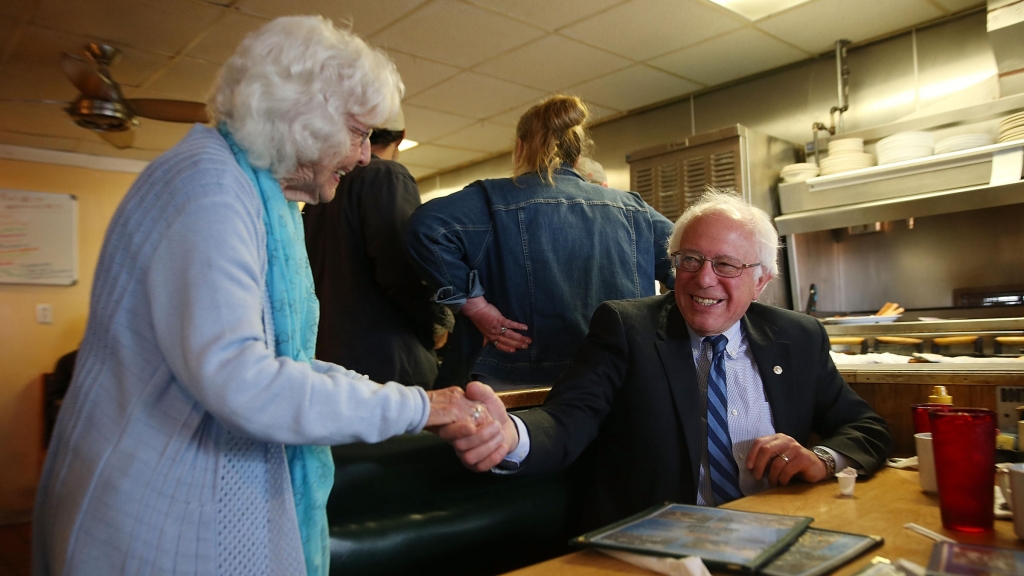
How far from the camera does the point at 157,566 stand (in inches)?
39.7

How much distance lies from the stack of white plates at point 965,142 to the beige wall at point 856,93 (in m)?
0.42

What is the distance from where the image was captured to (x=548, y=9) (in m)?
3.71

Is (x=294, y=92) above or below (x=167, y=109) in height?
below

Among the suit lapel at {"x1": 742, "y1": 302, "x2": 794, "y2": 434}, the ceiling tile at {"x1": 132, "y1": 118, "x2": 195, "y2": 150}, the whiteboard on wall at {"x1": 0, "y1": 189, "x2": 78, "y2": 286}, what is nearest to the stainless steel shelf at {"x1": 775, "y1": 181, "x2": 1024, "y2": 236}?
the suit lapel at {"x1": 742, "y1": 302, "x2": 794, "y2": 434}

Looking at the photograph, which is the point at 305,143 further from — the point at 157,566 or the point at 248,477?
the point at 157,566

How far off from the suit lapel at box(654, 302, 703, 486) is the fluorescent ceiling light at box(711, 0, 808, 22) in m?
2.63

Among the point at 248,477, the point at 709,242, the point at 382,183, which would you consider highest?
the point at 382,183

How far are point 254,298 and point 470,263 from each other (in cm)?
125

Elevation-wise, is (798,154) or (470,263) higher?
(798,154)

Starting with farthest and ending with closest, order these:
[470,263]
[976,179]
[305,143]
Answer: [976,179]
[470,263]
[305,143]

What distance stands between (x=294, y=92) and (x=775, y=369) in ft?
3.96

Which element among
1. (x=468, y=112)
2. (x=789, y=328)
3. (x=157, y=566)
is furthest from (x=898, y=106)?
(x=157, y=566)

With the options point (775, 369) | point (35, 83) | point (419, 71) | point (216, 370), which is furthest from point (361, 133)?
point (35, 83)

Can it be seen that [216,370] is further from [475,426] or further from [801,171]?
[801,171]
